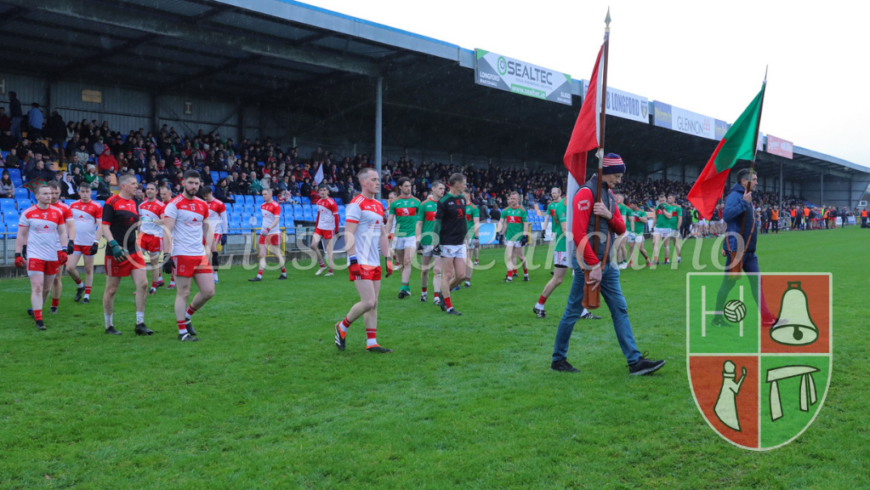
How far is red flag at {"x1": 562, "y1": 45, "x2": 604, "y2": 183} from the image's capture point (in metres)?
5.68

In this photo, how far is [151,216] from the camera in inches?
410

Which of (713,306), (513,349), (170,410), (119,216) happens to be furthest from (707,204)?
(119,216)

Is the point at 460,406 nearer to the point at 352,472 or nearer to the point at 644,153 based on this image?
the point at 352,472

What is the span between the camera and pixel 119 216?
8.50 m

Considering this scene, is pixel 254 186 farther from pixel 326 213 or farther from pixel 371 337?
pixel 371 337

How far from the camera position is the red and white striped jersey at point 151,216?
10.3 m

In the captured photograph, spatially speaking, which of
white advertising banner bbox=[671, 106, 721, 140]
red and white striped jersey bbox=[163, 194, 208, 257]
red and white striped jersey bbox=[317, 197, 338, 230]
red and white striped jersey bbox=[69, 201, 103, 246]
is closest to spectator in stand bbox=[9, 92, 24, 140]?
red and white striped jersey bbox=[317, 197, 338, 230]

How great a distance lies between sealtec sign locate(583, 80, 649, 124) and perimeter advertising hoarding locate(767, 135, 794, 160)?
19.5 metres

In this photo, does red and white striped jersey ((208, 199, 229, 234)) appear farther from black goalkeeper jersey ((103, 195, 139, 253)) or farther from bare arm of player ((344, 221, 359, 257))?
bare arm of player ((344, 221, 359, 257))

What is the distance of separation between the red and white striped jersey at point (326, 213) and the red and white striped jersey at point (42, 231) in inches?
255

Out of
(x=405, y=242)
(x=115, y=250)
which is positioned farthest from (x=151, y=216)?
(x=405, y=242)

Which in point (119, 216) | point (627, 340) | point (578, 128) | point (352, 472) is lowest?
point (352, 472)

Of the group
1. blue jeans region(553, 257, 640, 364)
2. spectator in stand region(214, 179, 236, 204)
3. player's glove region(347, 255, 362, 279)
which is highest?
spectator in stand region(214, 179, 236, 204)

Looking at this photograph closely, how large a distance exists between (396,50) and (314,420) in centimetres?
1820
